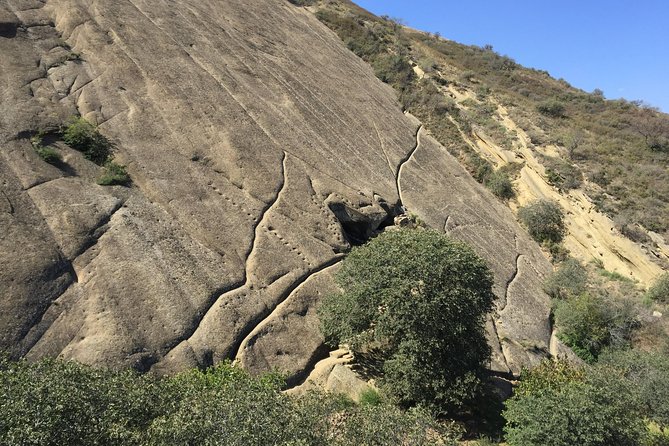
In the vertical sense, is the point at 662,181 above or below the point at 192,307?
above

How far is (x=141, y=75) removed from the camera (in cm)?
1492

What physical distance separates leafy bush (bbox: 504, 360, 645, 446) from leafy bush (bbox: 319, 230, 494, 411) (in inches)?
49.1

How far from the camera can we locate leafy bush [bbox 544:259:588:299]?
1856 cm

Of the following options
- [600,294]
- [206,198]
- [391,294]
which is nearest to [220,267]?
[206,198]

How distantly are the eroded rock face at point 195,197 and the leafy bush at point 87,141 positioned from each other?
29cm

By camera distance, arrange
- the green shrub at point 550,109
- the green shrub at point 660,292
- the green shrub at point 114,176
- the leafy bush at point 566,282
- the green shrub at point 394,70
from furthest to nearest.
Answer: the green shrub at point 550,109 → the green shrub at point 394,70 → the green shrub at point 660,292 → the leafy bush at point 566,282 → the green shrub at point 114,176

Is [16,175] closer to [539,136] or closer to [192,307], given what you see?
[192,307]

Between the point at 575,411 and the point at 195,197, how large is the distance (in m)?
10.2

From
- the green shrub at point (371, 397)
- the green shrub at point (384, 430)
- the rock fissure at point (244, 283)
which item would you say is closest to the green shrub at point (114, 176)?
the rock fissure at point (244, 283)

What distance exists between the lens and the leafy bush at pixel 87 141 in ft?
39.7

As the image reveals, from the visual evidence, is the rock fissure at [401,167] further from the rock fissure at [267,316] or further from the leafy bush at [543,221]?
the leafy bush at [543,221]

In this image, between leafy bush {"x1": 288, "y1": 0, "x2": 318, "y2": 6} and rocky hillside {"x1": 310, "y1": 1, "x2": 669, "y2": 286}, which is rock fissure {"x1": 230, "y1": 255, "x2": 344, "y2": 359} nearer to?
rocky hillside {"x1": 310, "y1": 1, "x2": 669, "y2": 286}

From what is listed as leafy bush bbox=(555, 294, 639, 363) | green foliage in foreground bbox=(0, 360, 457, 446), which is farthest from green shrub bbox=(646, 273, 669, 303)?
green foliage in foreground bbox=(0, 360, 457, 446)

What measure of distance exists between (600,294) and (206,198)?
54.8 ft
